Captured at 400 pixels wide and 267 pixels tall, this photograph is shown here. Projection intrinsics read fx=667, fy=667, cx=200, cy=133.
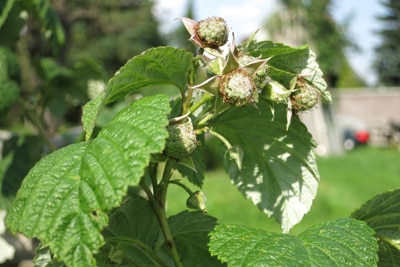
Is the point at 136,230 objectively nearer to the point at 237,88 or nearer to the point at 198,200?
the point at 198,200

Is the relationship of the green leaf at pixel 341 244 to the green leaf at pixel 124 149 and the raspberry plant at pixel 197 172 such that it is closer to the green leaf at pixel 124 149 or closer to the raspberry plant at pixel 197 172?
the raspberry plant at pixel 197 172

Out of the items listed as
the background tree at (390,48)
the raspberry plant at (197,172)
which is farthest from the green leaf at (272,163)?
the background tree at (390,48)

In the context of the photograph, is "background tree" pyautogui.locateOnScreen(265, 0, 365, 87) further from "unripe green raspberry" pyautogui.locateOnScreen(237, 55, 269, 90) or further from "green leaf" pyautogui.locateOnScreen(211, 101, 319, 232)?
"unripe green raspberry" pyautogui.locateOnScreen(237, 55, 269, 90)

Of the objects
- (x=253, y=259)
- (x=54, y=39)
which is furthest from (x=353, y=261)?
(x=54, y=39)

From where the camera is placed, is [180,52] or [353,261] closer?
[353,261]

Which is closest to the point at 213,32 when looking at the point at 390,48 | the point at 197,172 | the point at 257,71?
the point at 257,71

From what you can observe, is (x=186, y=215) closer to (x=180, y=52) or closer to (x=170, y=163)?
(x=170, y=163)

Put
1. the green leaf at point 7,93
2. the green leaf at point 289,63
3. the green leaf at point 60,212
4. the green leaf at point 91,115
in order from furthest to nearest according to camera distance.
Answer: the green leaf at point 7,93 → the green leaf at point 289,63 → the green leaf at point 91,115 → the green leaf at point 60,212
